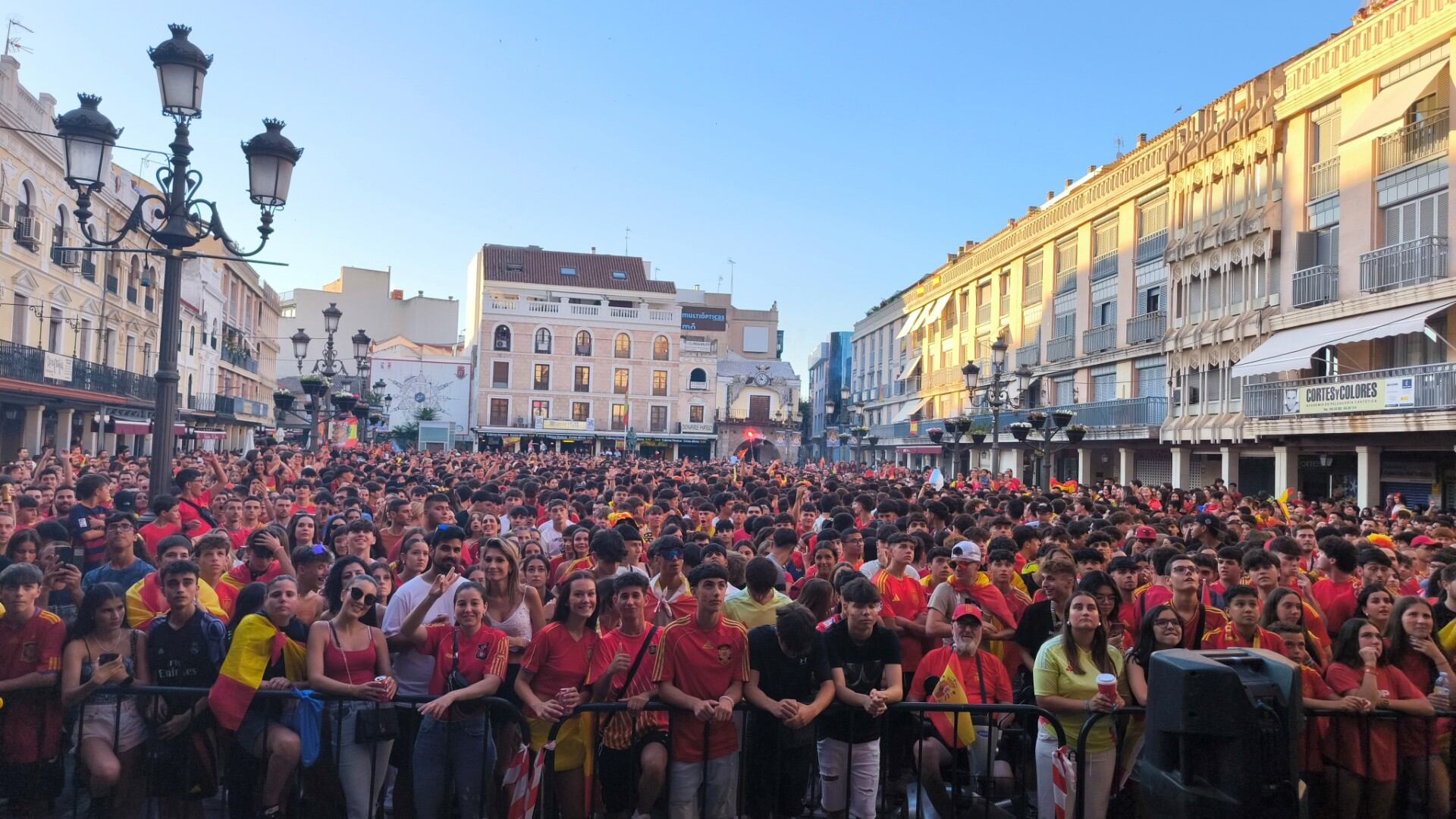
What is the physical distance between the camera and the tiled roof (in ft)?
211

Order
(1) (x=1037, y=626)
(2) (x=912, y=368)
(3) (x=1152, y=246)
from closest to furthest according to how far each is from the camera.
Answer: (1) (x=1037, y=626) → (3) (x=1152, y=246) → (2) (x=912, y=368)

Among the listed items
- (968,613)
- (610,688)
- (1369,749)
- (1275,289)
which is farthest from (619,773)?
(1275,289)

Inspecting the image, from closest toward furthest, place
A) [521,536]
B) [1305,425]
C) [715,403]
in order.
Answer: [521,536], [1305,425], [715,403]

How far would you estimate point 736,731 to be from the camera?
5.05 metres

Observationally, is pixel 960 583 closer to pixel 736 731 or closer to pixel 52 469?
pixel 736 731

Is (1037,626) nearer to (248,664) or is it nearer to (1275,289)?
(248,664)

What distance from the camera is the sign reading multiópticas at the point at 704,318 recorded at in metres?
80.5

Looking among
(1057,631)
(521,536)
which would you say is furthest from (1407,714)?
Result: (521,536)

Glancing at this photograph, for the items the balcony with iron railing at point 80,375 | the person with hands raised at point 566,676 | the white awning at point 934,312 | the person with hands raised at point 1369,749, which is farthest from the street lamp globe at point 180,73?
the white awning at point 934,312

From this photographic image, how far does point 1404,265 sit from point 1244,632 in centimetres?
1722

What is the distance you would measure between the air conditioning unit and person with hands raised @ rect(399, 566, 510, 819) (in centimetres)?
2410

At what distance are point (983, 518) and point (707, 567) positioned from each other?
6.01 meters

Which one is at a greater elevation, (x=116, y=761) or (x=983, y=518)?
(x=983, y=518)

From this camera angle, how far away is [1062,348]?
35.1 m
